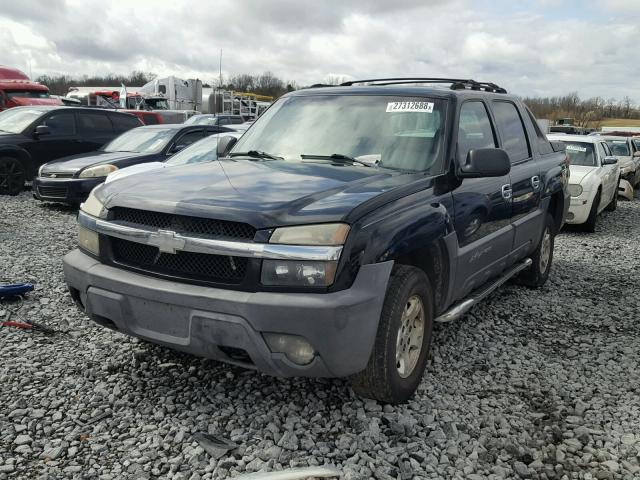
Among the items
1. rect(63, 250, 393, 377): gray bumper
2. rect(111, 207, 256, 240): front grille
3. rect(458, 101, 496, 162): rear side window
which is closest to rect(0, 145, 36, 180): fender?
rect(111, 207, 256, 240): front grille

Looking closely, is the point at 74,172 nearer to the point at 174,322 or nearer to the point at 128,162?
the point at 128,162

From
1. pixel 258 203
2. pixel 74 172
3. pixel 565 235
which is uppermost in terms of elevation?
pixel 258 203

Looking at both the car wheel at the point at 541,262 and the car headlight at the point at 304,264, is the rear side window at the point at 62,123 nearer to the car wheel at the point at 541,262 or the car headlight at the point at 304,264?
the car wheel at the point at 541,262

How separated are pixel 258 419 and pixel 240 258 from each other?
36.2 inches

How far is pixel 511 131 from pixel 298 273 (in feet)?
9.76

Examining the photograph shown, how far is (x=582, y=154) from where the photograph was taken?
1034 cm

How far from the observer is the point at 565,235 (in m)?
9.16

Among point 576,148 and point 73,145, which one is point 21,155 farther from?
point 576,148

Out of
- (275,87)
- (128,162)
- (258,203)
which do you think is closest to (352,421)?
(258,203)

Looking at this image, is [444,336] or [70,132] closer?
[444,336]

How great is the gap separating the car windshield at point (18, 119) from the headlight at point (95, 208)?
877 centimetres

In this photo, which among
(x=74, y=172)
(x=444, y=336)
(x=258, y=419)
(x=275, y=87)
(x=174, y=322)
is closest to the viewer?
(x=174, y=322)

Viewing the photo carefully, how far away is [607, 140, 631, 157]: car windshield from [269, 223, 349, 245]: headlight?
16.1 m

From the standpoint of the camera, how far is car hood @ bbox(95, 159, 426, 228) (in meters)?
2.69
